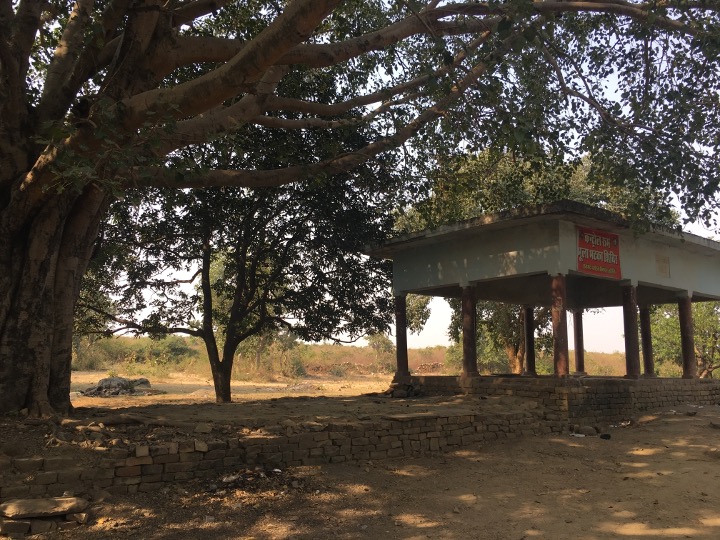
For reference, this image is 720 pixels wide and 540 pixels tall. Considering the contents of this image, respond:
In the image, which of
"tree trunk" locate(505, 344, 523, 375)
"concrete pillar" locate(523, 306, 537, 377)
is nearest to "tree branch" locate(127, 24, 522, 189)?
"concrete pillar" locate(523, 306, 537, 377)

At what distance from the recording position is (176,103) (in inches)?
232

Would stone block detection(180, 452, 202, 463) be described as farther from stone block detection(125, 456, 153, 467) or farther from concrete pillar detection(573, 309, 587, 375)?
concrete pillar detection(573, 309, 587, 375)

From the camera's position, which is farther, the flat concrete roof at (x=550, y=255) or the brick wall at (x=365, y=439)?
the flat concrete roof at (x=550, y=255)

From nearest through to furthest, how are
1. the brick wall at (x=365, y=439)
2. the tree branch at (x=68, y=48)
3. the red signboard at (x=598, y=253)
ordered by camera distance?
the brick wall at (x=365, y=439) < the tree branch at (x=68, y=48) < the red signboard at (x=598, y=253)

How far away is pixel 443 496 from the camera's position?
6504 mm

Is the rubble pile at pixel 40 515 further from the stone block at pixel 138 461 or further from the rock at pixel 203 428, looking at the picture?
the rock at pixel 203 428

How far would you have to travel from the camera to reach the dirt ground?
17.5 feet

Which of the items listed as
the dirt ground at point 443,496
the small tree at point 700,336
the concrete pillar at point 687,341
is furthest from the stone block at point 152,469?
the small tree at point 700,336

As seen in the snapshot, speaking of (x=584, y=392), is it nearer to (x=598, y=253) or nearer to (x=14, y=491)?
(x=598, y=253)

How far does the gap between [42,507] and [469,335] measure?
27.8ft

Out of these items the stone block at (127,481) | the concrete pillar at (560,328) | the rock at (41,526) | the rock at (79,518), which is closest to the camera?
the rock at (41,526)

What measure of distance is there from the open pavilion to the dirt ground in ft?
8.33

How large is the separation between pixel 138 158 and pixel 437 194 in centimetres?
817

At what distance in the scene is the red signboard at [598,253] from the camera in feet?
35.2
